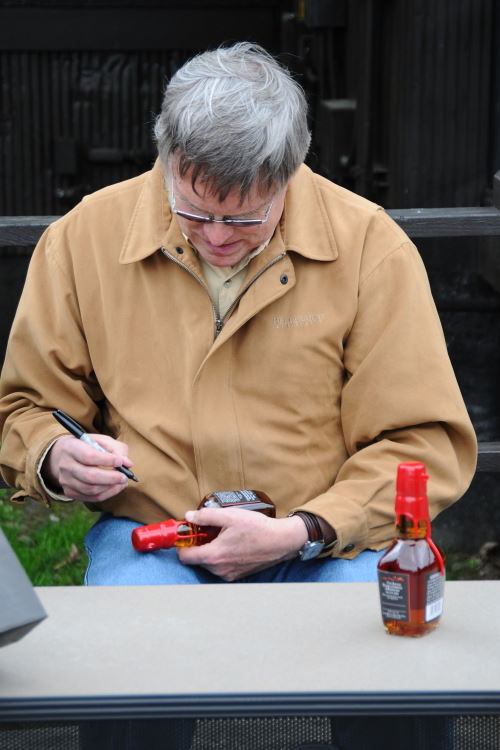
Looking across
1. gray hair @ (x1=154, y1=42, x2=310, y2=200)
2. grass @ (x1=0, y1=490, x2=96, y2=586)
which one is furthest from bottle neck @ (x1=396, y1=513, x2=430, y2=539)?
grass @ (x1=0, y1=490, x2=96, y2=586)

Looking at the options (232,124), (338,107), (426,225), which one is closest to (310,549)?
(232,124)

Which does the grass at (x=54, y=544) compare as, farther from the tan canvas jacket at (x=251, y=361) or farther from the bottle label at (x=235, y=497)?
the bottle label at (x=235, y=497)

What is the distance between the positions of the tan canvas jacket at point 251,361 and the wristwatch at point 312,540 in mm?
65

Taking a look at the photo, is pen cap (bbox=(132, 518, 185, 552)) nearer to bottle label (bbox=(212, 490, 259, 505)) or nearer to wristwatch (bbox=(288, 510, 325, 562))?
bottle label (bbox=(212, 490, 259, 505))

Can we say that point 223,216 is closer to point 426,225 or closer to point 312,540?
point 312,540

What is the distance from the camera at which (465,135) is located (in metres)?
4.88

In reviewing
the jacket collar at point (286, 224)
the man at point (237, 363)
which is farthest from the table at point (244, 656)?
the jacket collar at point (286, 224)

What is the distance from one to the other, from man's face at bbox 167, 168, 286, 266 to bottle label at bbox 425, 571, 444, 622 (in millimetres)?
850

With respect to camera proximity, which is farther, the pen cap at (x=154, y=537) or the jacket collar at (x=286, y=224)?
the jacket collar at (x=286, y=224)

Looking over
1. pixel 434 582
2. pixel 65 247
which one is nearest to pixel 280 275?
pixel 65 247

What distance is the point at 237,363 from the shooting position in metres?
2.36

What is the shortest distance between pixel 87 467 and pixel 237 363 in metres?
0.35

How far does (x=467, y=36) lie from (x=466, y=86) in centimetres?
19

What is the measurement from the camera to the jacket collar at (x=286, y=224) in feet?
7.73
